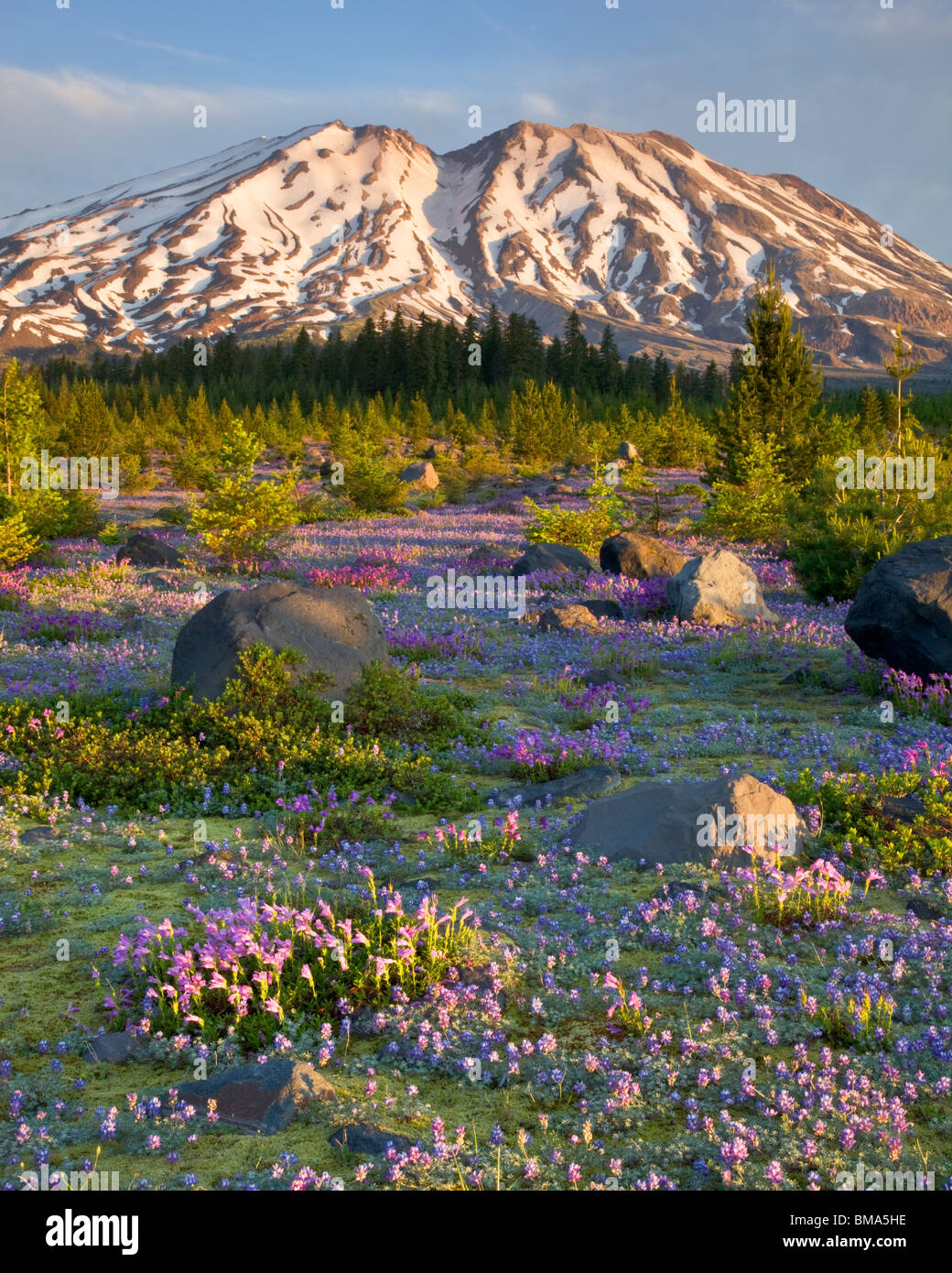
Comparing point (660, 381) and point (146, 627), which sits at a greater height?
point (660, 381)

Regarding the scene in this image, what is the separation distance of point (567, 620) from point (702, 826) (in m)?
8.93

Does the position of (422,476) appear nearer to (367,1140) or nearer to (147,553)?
(147,553)

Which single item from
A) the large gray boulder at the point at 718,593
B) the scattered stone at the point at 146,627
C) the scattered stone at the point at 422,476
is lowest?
the scattered stone at the point at 146,627

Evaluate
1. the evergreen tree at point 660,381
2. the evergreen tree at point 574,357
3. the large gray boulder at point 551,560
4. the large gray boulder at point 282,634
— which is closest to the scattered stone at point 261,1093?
the large gray boulder at point 282,634

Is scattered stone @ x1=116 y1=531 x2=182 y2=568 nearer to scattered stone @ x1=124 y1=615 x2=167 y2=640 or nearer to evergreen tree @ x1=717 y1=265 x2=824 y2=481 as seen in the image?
scattered stone @ x1=124 y1=615 x2=167 y2=640

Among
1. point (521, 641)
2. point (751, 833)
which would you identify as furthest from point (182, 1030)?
point (521, 641)

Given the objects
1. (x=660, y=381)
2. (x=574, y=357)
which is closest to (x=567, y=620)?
Answer: (x=660, y=381)

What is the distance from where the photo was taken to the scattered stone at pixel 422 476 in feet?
150

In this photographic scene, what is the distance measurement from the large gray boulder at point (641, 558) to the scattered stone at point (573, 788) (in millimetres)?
11247

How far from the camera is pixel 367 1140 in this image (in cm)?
363

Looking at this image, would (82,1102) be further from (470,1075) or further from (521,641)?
(521,641)

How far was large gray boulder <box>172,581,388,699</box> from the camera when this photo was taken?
9.80 metres

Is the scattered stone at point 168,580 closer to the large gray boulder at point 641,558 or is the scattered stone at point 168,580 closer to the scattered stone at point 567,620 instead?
the scattered stone at point 567,620

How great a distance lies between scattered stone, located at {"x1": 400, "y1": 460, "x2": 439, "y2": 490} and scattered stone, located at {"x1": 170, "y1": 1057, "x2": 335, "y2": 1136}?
42195 mm
